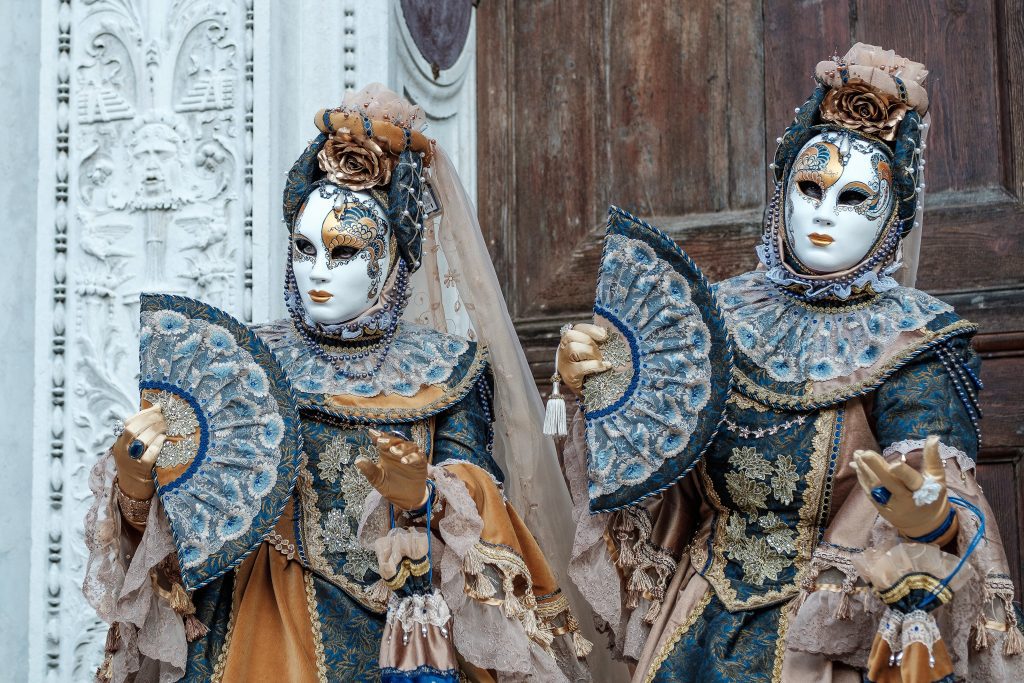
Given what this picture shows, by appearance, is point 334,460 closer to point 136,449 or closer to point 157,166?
point 136,449

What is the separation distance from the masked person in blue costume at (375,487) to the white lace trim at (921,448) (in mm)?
709

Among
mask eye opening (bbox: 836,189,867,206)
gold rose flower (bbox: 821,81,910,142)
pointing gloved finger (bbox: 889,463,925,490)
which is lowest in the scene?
pointing gloved finger (bbox: 889,463,925,490)

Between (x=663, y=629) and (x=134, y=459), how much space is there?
1016 millimetres

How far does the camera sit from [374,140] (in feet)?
10.9

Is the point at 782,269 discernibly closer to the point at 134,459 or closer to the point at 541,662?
the point at 541,662

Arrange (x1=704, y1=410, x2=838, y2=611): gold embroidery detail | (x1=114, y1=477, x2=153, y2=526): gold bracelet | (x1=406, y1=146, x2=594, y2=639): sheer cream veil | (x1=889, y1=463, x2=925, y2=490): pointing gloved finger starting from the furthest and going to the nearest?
1. (x1=406, y1=146, x2=594, y2=639): sheer cream veil
2. (x1=114, y1=477, x2=153, y2=526): gold bracelet
3. (x1=704, y1=410, x2=838, y2=611): gold embroidery detail
4. (x1=889, y1=463, x2=925, y2=490): pointing gloved finger

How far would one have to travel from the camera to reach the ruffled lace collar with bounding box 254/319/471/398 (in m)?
3.30

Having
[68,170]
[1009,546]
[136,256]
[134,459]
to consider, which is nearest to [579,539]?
[134,459]

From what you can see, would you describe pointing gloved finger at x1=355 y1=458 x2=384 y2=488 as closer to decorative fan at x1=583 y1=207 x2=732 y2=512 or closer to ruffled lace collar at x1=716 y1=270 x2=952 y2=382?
decorative fan at x1=583 y1=207 x2=732 y2=512

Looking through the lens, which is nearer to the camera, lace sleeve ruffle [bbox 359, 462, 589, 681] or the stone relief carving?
lace sleeve ruffle [bbox 359, 462, 589, 681]

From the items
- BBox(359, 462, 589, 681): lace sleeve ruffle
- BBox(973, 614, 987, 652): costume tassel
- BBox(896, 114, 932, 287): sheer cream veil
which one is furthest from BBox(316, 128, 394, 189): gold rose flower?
BBox(973, 614, 987, 652): costume tassel

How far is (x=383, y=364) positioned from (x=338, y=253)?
0.25 metres

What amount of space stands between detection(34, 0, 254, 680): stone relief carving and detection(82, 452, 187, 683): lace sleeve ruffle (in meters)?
0.79

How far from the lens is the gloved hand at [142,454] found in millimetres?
3025
